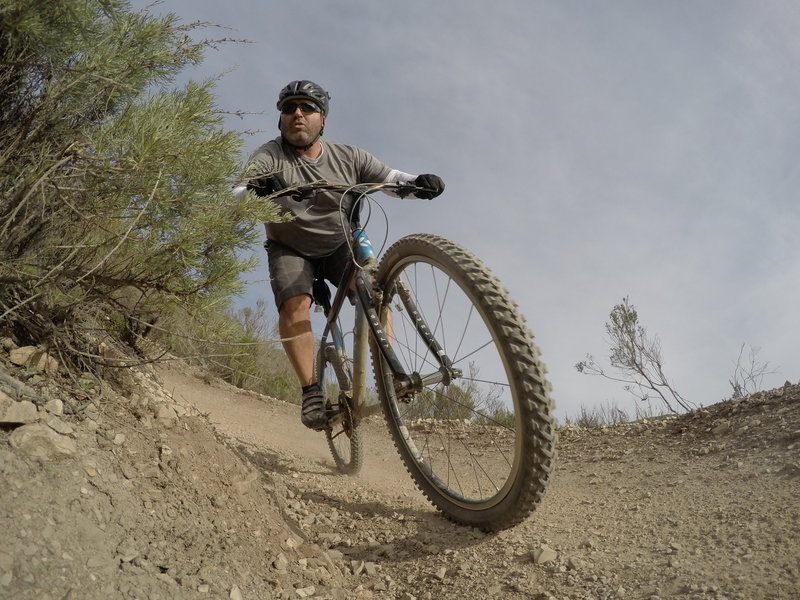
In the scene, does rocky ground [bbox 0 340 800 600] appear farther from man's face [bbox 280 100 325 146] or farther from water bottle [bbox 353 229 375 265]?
man's face [bbox 280 100 325 146]

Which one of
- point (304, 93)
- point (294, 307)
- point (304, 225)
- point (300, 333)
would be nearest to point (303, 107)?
point (304, 93)

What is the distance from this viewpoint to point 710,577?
80.6 inches

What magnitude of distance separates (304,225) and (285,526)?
1.74m

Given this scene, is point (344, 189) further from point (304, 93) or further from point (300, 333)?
point (300, 333)

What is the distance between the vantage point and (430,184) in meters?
3.47

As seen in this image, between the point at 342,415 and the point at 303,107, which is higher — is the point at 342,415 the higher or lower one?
the lower one

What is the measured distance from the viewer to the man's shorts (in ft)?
11.4

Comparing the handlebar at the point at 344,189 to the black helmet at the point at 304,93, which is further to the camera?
the black helmet at the point at 304,93

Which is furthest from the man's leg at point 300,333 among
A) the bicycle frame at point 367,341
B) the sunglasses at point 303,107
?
the sunglasses at point 303,107

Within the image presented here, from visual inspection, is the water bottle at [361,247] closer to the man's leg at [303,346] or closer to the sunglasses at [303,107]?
the man's leg at [303,346]

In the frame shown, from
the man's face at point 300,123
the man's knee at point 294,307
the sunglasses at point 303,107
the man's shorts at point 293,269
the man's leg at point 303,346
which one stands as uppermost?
the sunglasses at point 303,107

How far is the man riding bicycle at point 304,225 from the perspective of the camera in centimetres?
349

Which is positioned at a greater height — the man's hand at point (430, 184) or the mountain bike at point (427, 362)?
the man's hand at point (430, 184)

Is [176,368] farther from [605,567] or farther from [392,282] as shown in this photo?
[605,567]
